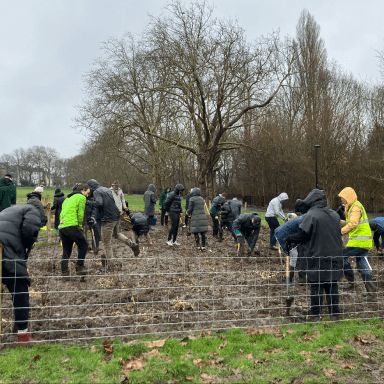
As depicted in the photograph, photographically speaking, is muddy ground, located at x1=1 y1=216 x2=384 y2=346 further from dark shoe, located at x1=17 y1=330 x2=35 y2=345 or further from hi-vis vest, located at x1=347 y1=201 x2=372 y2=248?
hi-vis vest, located at x1=347 y1=201 x2=372 y2=248

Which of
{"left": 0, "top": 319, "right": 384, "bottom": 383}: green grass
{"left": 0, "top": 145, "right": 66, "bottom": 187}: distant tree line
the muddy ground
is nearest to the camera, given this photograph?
{"left": 0, "top": 319, "right": 384, "bottom": 383}: green grass

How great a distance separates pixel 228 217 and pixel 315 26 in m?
31.6

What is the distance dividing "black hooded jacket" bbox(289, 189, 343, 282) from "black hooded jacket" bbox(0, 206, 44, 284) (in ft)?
11.0

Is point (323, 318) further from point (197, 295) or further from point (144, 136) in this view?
point (144, 136)

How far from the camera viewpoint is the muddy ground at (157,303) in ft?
13.8

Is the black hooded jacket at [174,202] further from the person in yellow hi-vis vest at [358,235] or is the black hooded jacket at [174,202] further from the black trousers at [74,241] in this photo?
the person in yellow hi-vis vest at [358,235]

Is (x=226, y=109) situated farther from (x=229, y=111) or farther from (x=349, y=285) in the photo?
(x=349, y=285)

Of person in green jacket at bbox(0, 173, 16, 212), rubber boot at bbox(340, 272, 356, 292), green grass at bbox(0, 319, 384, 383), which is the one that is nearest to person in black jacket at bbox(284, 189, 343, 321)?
green grass at bbox(0, 319, 384, 383)

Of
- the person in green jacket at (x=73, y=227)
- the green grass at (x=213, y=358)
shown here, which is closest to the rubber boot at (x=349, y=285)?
the green grass at (x=213, y=358)

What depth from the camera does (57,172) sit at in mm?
77312

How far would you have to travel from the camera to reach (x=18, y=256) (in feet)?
13.0

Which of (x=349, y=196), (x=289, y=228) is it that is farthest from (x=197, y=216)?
(x=349, y=196)

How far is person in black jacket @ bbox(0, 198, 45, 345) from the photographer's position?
379cm

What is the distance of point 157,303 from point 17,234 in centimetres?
219
